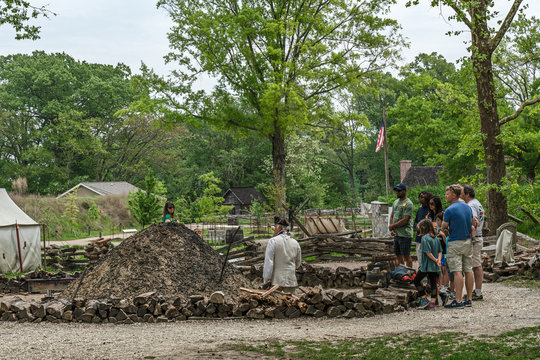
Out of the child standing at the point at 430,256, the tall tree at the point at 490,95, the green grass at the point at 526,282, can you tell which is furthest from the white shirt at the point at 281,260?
the tall tree at the point at 490,95

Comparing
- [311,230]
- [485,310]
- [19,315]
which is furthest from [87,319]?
[311,230]

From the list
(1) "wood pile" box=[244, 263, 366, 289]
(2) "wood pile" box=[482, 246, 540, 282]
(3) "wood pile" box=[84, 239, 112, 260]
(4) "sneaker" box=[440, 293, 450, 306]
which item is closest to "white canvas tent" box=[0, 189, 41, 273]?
(3) "wood pile" box=[84, 239, 112, 260]

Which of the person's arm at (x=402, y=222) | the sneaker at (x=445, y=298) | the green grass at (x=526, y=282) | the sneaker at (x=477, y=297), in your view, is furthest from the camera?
the green grass at (x=526, y=282)

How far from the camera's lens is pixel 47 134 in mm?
57000

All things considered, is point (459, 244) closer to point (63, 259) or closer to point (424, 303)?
point (424, 303)

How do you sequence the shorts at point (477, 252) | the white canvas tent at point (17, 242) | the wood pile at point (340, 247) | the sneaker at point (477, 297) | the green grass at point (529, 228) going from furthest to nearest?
1. the green grass at point (529, 228)
2. the white canvas tent at point (17, 242)
3. the wood pile at point (340, 247)
4. the sneaker at point (477, 297)
5. the shorts at point (477, 252)

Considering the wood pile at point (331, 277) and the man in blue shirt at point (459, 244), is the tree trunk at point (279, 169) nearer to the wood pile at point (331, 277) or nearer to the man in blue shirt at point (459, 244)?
the wood pile at point (331, 277)

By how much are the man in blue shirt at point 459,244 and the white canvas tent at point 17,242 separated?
572 inches

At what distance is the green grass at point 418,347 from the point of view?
6.37 metres

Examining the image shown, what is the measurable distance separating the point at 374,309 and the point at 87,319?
468 cm

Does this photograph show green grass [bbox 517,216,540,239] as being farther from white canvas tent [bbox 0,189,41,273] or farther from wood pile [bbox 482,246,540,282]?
white canvas tent [bbox 0,189,41,273]

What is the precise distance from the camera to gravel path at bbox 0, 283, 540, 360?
726cm

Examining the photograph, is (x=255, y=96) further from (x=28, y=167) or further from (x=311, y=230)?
(x=28, y=167)

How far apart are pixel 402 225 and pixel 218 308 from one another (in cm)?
398
